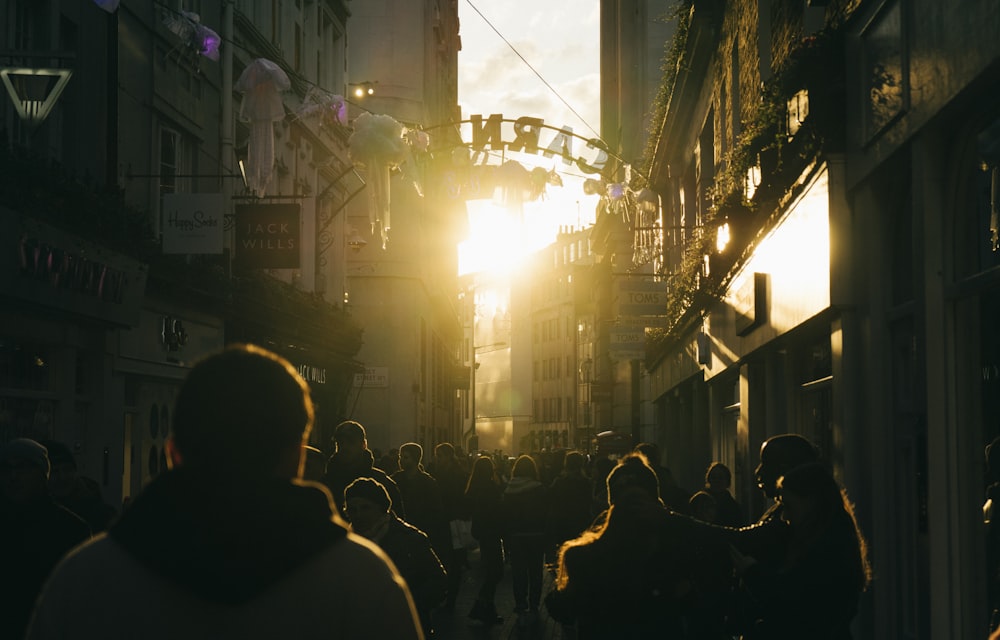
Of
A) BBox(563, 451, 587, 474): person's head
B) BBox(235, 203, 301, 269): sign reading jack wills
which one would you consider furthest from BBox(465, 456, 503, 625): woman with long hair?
BBox(235, 203, 301, 269): sign reading jack wills

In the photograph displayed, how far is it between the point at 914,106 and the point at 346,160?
2778cm

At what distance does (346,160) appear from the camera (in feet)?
117

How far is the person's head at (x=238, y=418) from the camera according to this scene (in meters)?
2.74

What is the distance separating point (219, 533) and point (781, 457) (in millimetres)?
4886

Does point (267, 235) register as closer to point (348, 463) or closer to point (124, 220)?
point (124, 220)

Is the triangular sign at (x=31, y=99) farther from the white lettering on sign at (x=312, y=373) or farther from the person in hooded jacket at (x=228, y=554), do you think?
the white lettering on sign at (x=312, y=373)

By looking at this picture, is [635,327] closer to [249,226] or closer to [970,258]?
[249,226]

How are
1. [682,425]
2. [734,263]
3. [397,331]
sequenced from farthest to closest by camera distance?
[397,331], [682,425], [734,263]

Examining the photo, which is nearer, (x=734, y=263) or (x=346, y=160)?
(x=734, y=263)

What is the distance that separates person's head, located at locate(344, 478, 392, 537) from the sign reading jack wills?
13.9 m

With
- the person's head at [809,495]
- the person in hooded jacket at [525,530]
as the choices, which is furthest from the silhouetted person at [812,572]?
the person in hooded jacket at [525,530]

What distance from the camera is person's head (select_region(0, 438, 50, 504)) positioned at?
22.4 feet

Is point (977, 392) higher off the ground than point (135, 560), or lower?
higher

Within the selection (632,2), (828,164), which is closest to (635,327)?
(828,164)
